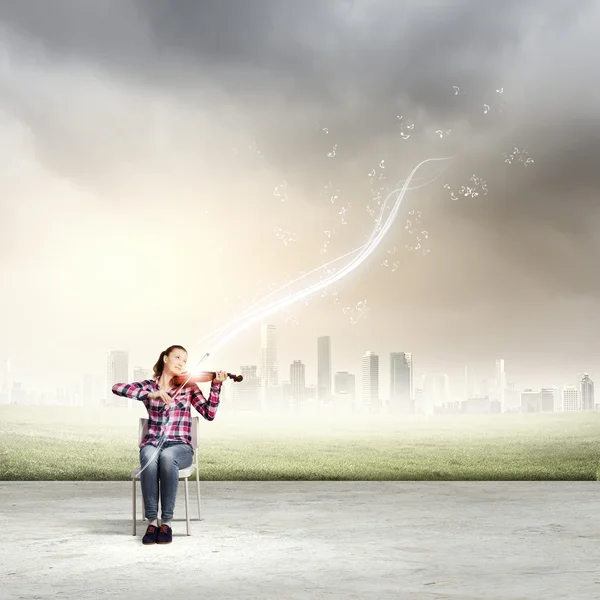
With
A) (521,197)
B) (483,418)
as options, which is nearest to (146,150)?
(521,197)

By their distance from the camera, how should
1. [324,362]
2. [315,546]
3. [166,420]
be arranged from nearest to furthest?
[315,546] → [166,420] → [324,362]

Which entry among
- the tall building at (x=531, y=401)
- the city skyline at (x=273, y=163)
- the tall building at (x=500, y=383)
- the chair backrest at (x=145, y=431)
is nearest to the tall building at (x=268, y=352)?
the city skyline at (x=273, y=163)

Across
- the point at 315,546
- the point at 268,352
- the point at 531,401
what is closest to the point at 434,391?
the point at 531,401

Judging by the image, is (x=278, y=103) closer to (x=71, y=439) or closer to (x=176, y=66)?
(x=176, y=66)

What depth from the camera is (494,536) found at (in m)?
5.05

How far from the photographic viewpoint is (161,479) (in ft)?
16.1

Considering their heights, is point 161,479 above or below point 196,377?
below

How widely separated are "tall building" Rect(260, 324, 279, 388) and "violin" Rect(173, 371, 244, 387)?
846 cm

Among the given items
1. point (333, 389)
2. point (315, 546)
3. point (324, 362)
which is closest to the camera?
point (315, 546)

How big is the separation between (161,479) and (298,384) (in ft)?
29.9

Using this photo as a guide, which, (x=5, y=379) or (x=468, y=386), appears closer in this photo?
(x=5, y=379)

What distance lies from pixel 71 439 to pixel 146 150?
4093 millimetres

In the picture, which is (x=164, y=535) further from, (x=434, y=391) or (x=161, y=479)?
(x=434, y=391)

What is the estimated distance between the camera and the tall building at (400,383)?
13.6m
